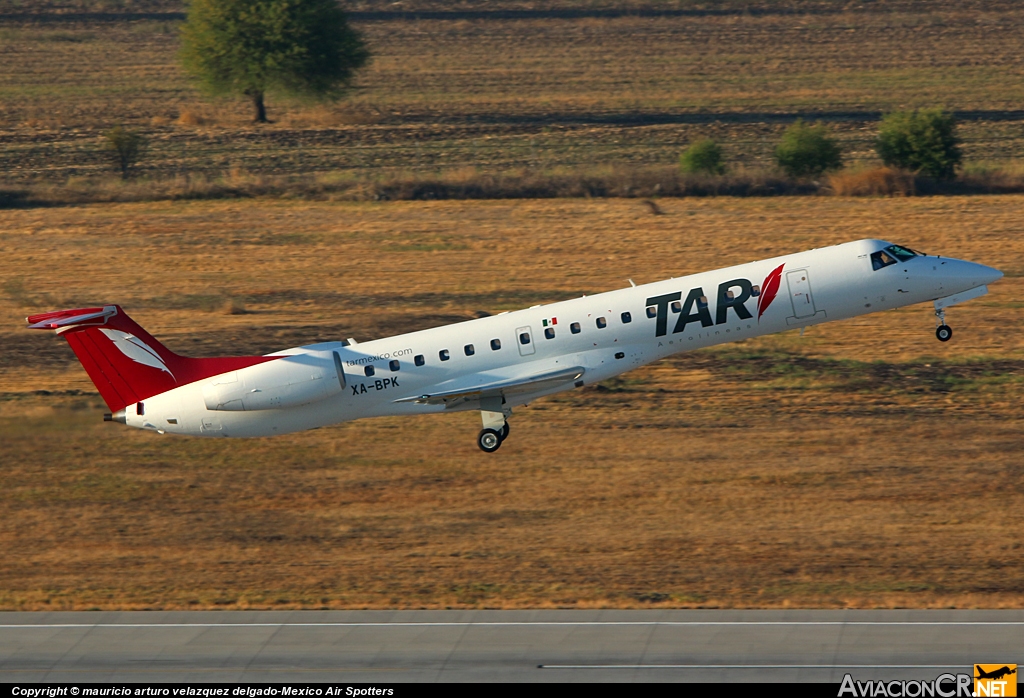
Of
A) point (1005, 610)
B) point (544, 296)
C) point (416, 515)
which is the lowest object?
point (1005, 610)

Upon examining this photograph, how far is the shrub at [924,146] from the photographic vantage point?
217ft

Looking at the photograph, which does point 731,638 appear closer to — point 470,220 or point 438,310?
point 438,310

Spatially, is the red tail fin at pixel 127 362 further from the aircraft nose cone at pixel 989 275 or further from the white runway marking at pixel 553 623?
the aircraft nose cone at pixel 989 275

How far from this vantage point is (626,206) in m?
64.3

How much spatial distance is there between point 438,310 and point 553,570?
19.3 metres

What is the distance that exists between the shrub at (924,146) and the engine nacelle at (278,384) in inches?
1608

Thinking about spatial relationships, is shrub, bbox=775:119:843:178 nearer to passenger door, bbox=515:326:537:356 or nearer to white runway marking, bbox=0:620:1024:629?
passenger door, bbox=515:326:537:356

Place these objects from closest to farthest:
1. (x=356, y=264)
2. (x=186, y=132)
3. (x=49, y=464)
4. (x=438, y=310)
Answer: (x=49, y=464)
(x=438, y=310)
(x=356, y=264)
(x=186, y=132)

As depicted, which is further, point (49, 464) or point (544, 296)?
point (544, 296)

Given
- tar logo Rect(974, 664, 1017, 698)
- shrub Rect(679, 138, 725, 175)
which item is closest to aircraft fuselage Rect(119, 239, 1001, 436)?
tar logo Rect(974, 664, 1017, 698)

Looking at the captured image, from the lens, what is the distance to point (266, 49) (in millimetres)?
86812

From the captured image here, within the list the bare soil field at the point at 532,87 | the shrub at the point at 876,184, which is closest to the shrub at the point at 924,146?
the shrub at the point at 876,184

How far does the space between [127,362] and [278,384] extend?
3690 millimetres

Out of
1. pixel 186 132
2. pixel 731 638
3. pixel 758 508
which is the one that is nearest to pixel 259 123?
pixel 186 132
